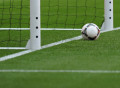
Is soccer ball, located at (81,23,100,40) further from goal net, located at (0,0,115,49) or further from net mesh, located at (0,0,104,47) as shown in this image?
net mesh, located at (0,0,104,47)

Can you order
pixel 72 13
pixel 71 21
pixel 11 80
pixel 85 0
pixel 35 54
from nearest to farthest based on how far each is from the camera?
pixel 11 80 → pixel 35 54 → pixel 71 21 → pixel 72 13 → pixel 85 0

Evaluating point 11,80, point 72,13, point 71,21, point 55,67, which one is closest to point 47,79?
point 11,80

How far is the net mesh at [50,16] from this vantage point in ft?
35.2

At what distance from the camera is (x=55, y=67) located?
6.50 metres

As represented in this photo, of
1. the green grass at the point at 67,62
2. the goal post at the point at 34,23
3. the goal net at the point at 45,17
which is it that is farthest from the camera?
the goal net at the point at 45,17

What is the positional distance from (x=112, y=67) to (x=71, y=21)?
25.5 ft

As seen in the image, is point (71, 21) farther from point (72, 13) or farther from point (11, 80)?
point (11, 80)

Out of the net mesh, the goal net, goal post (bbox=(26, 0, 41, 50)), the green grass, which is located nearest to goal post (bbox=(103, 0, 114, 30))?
the goal net

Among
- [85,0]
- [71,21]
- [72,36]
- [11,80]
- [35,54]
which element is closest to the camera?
[11,80]

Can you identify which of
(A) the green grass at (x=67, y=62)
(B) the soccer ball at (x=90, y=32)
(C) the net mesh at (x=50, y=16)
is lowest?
(A) the green grass at (x=67, y=62)

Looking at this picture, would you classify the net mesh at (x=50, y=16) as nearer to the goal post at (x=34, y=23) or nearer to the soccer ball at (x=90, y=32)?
the goal post at (x=34, y=23)

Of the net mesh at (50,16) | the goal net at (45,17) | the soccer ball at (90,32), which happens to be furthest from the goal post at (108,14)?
the soccer ball at (90,32)

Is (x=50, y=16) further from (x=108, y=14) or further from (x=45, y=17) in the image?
(x=108, y=14)

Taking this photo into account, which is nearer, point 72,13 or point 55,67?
point 55,67
